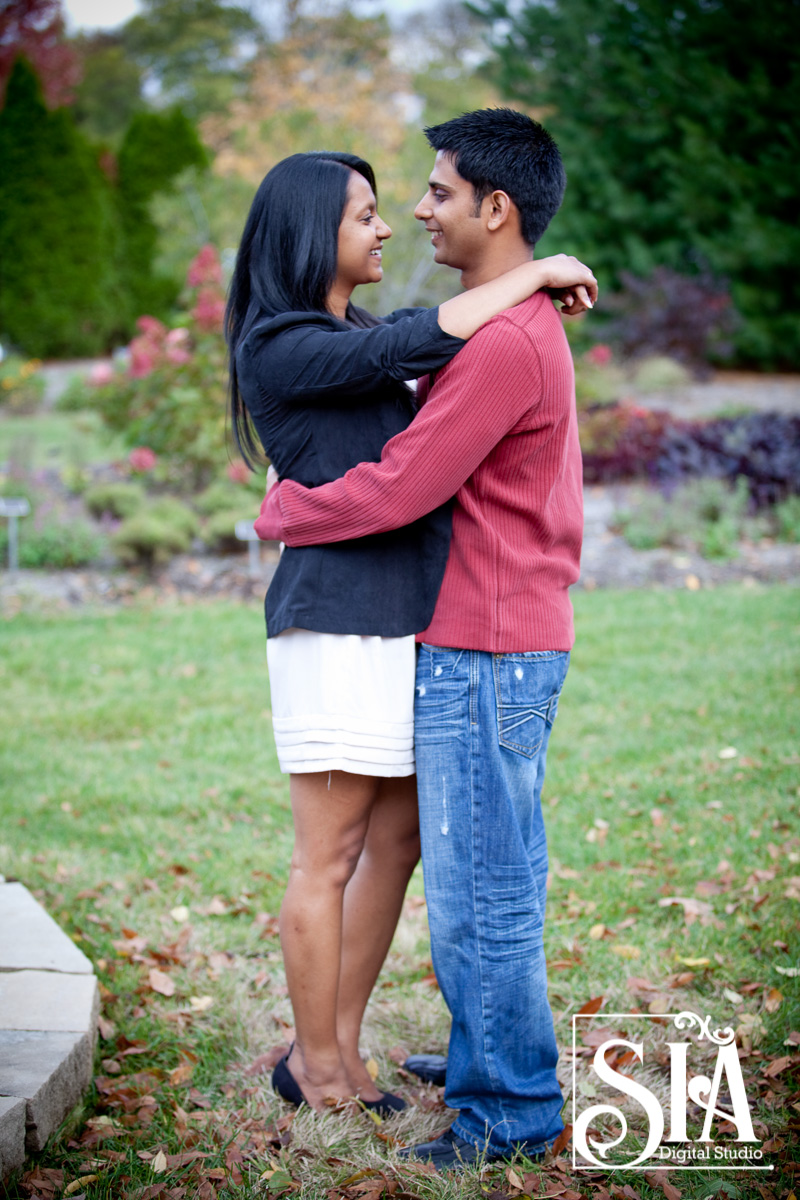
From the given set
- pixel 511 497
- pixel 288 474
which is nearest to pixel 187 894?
pixel 288 474

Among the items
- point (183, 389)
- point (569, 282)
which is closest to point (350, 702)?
point (569, 282)

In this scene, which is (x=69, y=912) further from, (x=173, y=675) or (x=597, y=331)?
(x=597, y=331)

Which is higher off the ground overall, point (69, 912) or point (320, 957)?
point (320, 957)

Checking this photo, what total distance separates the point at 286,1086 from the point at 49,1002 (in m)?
0.62

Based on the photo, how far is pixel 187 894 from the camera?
329 cm

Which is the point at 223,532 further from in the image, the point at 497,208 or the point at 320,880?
the point at 497,208

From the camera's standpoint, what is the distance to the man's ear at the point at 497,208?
5.98ft

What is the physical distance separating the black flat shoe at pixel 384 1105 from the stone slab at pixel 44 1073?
2.13ft

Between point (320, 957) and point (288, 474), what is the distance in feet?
3.35

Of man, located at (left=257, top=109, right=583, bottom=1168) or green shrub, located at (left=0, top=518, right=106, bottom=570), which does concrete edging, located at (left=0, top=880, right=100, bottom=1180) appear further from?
green shrub, located at (left=0, top=518, right=106, bottom=570)

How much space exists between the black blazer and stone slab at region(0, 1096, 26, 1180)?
1089 millimetres

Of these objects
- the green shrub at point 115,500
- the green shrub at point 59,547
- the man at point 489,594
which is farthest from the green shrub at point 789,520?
the man at point 489,594

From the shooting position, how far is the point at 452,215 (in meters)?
1.86

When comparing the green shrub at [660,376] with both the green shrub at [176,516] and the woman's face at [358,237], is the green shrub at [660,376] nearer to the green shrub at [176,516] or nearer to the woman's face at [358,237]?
the green shrub at [176,516]
